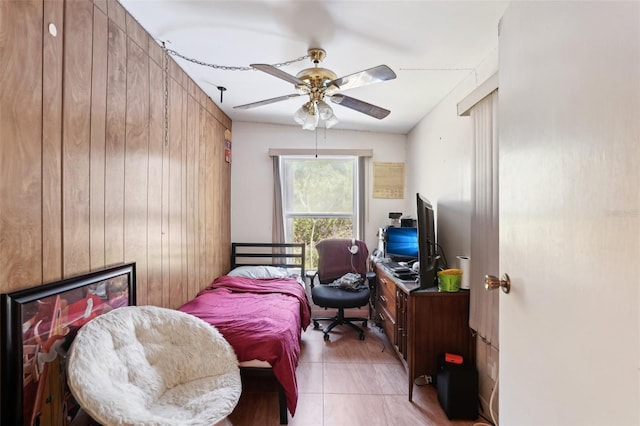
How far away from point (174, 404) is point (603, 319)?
175 cm

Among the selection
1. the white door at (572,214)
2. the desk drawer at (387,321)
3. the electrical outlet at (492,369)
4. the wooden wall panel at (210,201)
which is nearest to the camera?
the white door at (572,214)

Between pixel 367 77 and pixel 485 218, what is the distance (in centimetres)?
120

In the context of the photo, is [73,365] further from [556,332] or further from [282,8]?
[282,8]

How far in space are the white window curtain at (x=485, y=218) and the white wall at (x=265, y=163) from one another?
1.93 m

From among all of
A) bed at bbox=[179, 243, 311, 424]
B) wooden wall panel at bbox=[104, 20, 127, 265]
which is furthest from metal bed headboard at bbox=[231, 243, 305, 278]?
wooden wall panel at bbox=[104, 20, 127, 265]

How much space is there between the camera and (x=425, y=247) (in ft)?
7.14

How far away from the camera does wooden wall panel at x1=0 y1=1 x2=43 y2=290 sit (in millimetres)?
1118

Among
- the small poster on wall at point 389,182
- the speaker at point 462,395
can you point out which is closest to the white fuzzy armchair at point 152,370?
the speaker at point 462,395

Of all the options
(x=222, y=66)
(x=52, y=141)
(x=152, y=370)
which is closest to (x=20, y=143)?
(x=52, y=141)

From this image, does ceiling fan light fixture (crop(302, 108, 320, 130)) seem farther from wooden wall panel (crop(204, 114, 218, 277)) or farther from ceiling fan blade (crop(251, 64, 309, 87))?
wooden wall panel (crop(204, 114, 218, 277))

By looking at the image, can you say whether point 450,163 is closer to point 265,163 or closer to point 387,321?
point 387,321

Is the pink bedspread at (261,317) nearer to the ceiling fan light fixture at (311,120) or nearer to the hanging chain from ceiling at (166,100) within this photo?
the hanging chain from ceiling at (166,100)

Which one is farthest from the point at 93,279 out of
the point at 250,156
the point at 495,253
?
the point at 250,156

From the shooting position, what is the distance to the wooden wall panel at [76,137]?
139 cm
